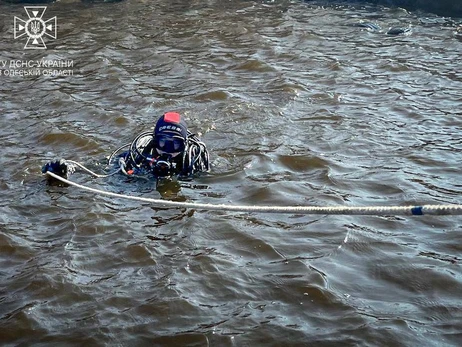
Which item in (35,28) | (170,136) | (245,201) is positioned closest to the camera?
(245,201)

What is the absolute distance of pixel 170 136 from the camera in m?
7.73

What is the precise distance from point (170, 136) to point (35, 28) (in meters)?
11.1

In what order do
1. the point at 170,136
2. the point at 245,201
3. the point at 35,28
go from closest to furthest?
the point at 245,201
the point at 170,136
the point at 35,28

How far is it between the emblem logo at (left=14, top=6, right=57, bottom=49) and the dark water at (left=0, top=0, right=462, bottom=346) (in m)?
0.93

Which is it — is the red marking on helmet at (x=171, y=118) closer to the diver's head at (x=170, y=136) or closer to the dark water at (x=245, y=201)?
the diver's head at (x=170, y=136)

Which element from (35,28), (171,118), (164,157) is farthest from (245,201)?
(35,28)

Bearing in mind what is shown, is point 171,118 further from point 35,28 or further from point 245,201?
point 35,28

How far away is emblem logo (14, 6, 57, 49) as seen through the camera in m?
15.9

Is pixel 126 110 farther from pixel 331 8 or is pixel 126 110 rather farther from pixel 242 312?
pixel 331 8

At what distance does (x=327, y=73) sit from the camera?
12773 millimetres

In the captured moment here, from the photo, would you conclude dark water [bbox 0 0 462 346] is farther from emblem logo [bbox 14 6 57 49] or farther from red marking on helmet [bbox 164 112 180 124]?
emblem logo [bbox 14 6 57 49]

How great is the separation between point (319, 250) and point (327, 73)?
6.94 m

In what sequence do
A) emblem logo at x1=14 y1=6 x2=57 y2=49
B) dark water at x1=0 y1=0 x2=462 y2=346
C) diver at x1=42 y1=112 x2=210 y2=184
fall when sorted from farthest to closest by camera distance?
emblem logo at x1=14 y1=6 x2=57 y2=49 → diver at x1=42 y1=112 x2=210 y2=184 → dark water at x1=0 y1=0 x2=462 y2=346

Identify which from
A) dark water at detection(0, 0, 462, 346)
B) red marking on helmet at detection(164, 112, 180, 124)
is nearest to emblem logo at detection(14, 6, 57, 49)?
dark water at detection(0, 0, 462, 346)
